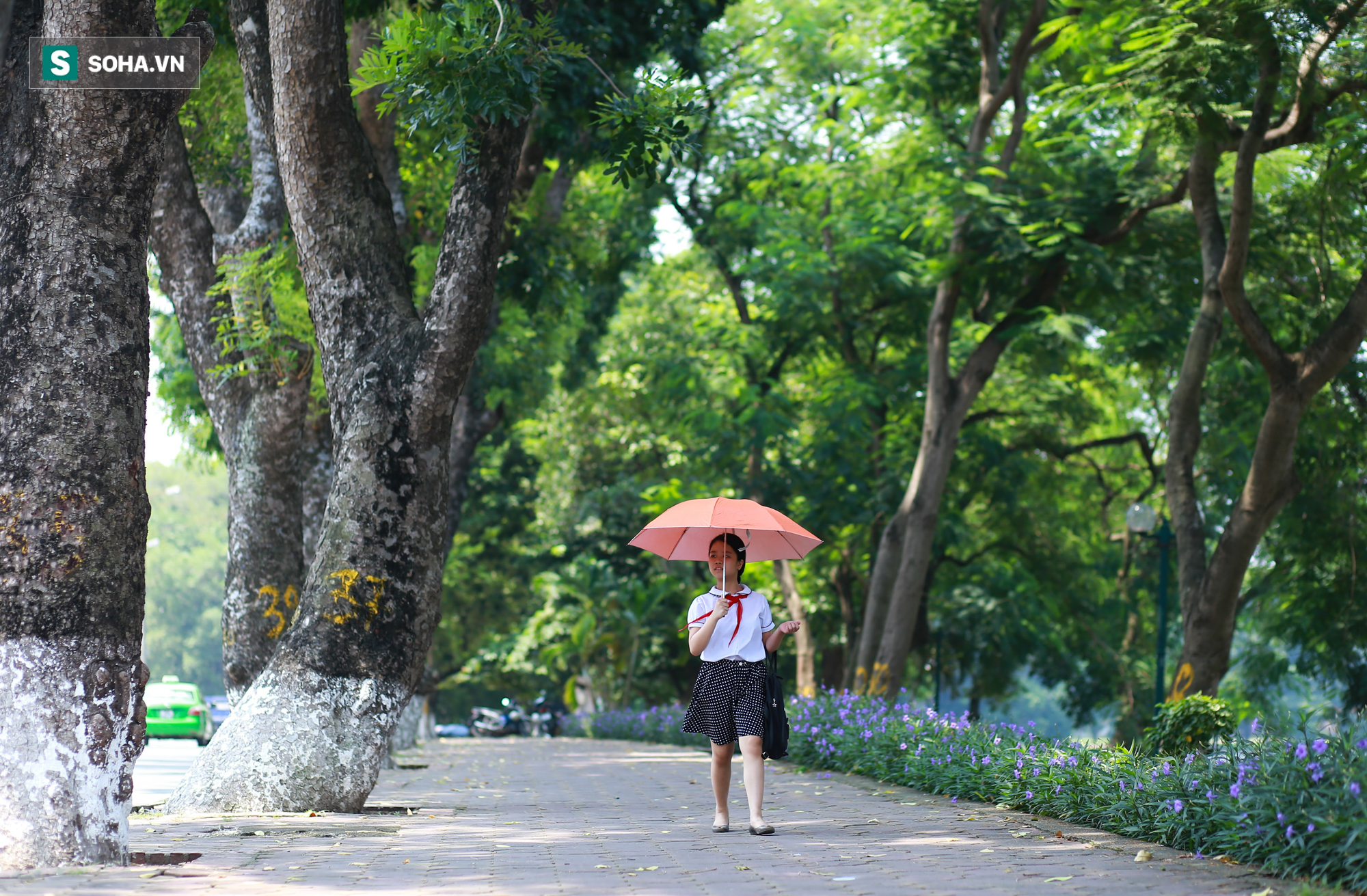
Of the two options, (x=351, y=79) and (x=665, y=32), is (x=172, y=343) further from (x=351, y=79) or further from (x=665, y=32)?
(x=351, y=79)

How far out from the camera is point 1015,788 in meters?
8.91

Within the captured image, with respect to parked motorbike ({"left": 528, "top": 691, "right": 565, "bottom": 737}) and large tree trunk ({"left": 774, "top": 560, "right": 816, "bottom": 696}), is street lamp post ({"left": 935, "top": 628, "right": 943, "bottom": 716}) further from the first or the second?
parked motorbike ({"left": 528, "top": 691, "right": 565, "bottom": 737})

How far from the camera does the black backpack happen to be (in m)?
7.51

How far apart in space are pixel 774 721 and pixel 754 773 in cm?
33

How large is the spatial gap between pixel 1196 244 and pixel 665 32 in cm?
811

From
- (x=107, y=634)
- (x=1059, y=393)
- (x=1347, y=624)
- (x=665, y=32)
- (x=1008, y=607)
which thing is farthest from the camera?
(x=1008, y=607)

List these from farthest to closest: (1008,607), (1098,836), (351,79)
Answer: (1008,607), (351,79), (1098,836)

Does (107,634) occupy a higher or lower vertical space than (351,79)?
lower

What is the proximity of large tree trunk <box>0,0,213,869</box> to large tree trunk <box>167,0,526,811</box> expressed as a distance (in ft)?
7.50

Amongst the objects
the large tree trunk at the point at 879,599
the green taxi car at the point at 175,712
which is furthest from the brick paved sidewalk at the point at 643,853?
the green taxi car at the point at 175,712

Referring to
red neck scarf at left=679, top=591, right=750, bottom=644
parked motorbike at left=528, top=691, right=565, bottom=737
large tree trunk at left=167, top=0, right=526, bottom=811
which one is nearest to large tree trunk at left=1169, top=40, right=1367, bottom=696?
red neck scarf at left=679, top=591, right=750, bottom=644

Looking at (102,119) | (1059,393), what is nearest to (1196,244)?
(1059,393)

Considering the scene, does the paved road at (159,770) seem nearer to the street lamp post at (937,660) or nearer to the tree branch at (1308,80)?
the tree branch at (1308,80)

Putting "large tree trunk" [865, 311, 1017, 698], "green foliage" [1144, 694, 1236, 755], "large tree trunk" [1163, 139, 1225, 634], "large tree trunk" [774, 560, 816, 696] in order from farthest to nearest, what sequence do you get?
"large tree trunk" [774, 560, 816, 696] → "large tree trunk" [865, 311, 1017, 698] → "large tree trunk" [1163, 139, 1225, 634] → "green foliage" [1144, 694, 1236, 755]
